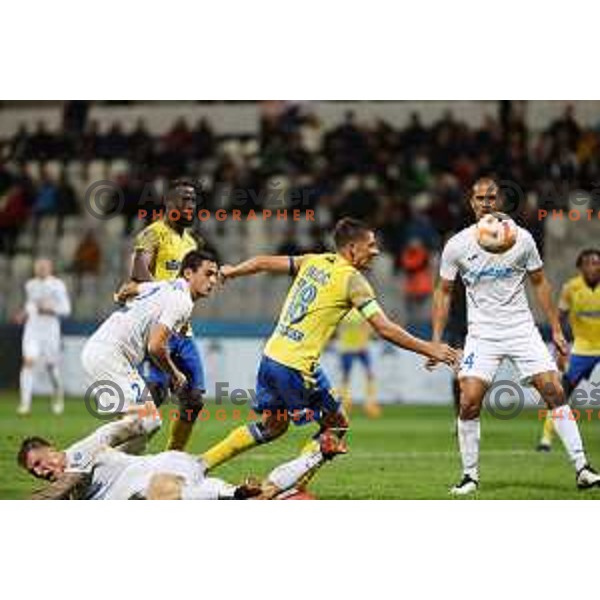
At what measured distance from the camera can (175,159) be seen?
1145 centimetres

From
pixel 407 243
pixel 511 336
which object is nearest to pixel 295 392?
pixel 511 336

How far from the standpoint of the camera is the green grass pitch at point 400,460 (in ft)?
29.2

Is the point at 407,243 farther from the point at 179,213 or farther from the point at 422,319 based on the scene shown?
the point at 179,213

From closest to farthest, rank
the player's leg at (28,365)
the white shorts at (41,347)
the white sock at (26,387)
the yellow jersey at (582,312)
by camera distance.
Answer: the yellow jersey at (582,312) → the white sock at (26,387) → the player's leg at (28,365) → the white shorts at (41,347)

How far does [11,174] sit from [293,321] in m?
3.29

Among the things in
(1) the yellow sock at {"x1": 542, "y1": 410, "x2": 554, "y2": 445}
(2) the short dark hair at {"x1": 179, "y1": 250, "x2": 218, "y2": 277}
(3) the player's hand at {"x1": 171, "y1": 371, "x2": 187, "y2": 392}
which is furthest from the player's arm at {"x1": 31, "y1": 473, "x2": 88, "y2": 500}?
(1) the yellow sock at {"x1": 542, "y1": 410, "x2": 554, "y2": 445}

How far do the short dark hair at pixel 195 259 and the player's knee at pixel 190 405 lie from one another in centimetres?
75

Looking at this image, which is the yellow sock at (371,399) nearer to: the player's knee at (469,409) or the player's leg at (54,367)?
the player's leg at (54,367)

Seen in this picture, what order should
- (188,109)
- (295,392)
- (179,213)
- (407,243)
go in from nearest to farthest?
1. (295,392)
2. (179,213)
3. (188,109)
4. (407,243)

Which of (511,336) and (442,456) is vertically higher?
(511,336)

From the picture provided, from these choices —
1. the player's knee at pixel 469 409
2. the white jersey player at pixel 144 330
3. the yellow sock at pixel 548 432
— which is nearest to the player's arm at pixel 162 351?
the white jersey player at pixel 144 330

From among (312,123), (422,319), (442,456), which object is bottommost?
(442,456)

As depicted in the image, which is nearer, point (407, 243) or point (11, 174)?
point (11, 174)

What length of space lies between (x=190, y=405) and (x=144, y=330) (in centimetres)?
66
